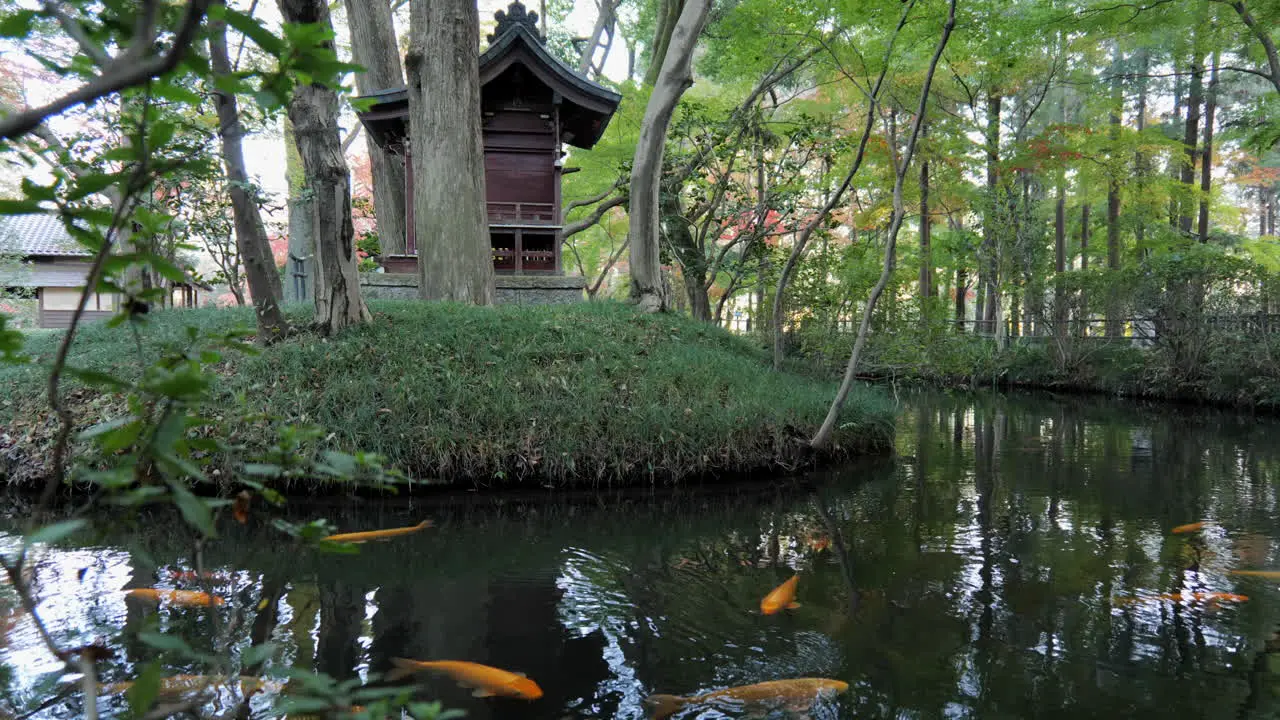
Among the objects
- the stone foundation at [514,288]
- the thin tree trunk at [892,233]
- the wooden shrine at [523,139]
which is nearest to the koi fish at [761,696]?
the thin tree trunk at [892,233]

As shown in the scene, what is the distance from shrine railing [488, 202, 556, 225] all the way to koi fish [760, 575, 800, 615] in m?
9.17

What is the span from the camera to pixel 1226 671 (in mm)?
3016

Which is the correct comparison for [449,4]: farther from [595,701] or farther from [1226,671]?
[1226,671]

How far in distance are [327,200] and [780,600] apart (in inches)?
220

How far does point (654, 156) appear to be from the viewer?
10.0 m

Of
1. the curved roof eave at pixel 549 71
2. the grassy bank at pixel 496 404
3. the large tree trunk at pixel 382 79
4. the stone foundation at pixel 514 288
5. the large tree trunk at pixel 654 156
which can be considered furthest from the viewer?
the large tree trunk at pixel 382 79

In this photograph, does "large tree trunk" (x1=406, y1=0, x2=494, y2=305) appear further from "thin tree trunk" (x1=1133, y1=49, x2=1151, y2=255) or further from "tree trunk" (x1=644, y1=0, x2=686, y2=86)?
"thin tree trunk" (x1=1133, y1=49, x2=1151, y2=255)

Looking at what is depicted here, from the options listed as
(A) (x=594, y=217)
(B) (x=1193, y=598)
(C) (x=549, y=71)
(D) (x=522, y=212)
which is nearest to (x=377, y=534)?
(B) (x=1193, y=598)

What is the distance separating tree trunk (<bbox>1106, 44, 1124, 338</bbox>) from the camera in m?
14.0

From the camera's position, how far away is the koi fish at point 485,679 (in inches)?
108

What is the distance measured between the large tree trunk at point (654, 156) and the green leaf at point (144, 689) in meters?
9.11

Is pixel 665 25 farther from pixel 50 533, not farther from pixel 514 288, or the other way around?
pixel 50 533

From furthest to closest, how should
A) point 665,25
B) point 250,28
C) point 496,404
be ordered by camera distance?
point 665,25 < point 496,404 < point 250,28

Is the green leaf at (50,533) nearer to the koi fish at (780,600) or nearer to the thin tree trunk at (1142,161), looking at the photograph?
the koi fish at (780,600)
